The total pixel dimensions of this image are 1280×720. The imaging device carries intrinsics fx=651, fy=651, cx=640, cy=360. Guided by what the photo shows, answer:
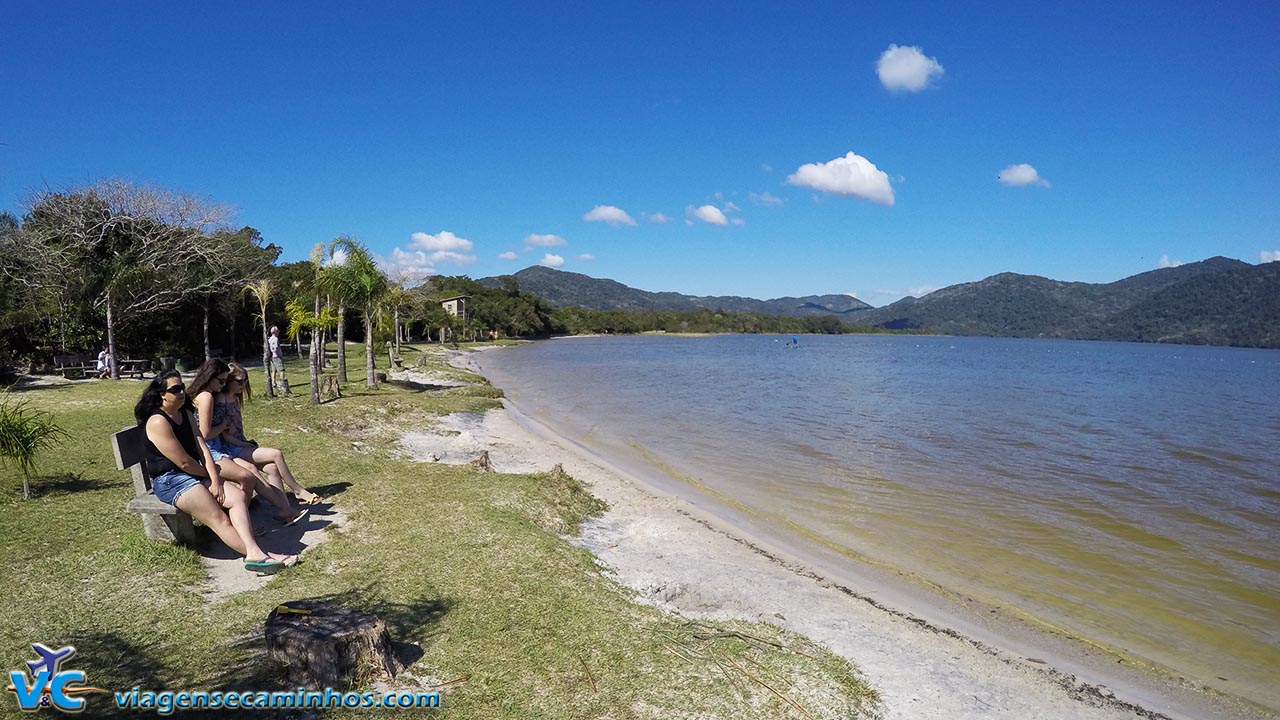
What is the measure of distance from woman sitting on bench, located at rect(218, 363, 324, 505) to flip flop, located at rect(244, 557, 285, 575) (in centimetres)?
153

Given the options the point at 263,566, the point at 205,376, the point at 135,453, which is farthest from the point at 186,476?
the point at 205,376

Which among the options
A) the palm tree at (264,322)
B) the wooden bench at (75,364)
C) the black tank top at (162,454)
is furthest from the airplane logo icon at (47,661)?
the wooden bench at (75,364)

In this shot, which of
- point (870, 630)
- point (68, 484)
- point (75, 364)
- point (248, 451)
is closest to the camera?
point (870, 630)

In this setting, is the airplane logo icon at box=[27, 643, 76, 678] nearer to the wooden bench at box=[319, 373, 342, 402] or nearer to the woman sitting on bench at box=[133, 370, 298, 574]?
the woman sitting on bench at box=[133, 370, 298, 574]

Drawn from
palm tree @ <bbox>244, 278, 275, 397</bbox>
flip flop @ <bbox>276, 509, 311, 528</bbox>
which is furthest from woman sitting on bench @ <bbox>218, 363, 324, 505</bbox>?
palm tree @ <bbox>244, 278, 275, 397</bbox>

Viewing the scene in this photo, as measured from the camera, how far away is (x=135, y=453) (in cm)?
577

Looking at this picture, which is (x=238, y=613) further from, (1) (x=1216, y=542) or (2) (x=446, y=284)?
(2) (x=446, y=284)

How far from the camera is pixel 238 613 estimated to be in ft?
15.1

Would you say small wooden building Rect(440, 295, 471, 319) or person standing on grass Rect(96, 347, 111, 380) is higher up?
small wooden building Rect(440, 295, 471, 319)

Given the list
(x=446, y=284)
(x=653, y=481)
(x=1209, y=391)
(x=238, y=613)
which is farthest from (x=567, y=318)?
(x=238, y=613)

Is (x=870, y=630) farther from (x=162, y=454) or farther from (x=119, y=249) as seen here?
(x=119, y=249)

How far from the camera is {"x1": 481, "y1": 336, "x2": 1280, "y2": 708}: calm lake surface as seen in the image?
7.42 meters

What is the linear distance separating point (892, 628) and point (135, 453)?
711 cm

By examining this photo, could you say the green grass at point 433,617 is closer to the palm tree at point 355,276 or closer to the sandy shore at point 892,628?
the sandy shore at point 892,628
